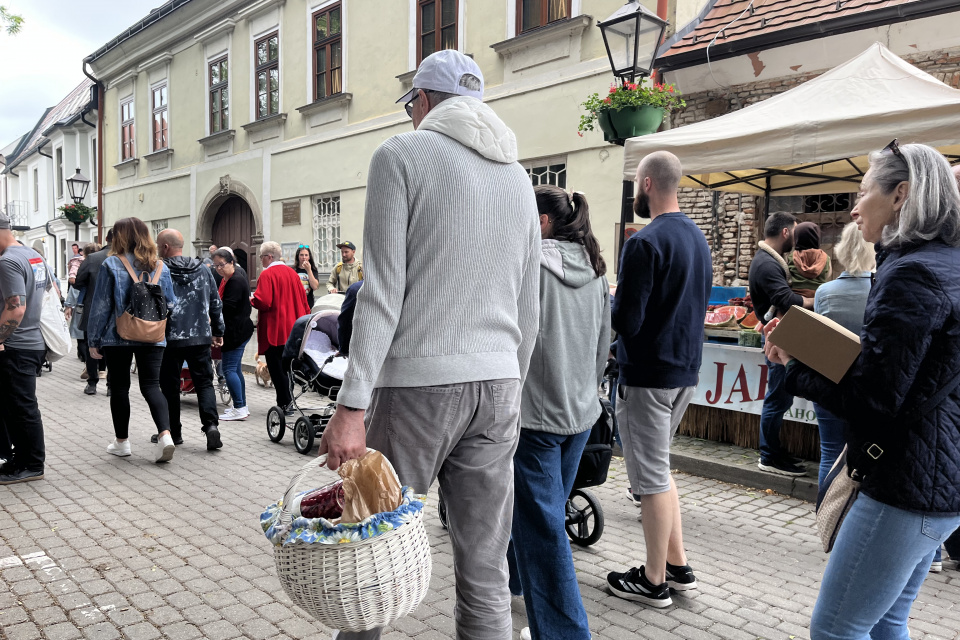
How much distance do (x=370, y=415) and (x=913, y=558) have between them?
1.45m

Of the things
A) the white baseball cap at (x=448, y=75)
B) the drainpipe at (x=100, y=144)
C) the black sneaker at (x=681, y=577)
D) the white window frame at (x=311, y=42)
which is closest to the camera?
the white baseball cap at (x=448, y=75)

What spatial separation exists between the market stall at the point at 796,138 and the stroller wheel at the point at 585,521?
245 centimetres

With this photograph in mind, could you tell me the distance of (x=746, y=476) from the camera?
573 cm

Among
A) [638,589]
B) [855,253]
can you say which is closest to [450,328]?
[638,589]

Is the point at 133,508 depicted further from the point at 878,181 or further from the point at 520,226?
the point at 878,181

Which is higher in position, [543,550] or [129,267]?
[129,267]

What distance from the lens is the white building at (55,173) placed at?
29.6m

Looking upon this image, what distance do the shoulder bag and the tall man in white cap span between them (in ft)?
2.94

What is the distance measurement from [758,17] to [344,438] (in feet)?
30.1

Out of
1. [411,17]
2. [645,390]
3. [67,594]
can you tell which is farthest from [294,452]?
[411,17]

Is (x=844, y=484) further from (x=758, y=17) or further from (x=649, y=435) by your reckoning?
(x=758, y=17)

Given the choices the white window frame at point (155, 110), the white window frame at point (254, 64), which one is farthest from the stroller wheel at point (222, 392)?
the white window frame at point (155, 110)

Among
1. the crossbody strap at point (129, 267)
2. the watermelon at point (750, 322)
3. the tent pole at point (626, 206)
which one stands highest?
→ the tent pole at point (626, 206)

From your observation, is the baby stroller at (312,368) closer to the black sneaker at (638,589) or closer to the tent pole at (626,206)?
the tent pole at (626,206)
